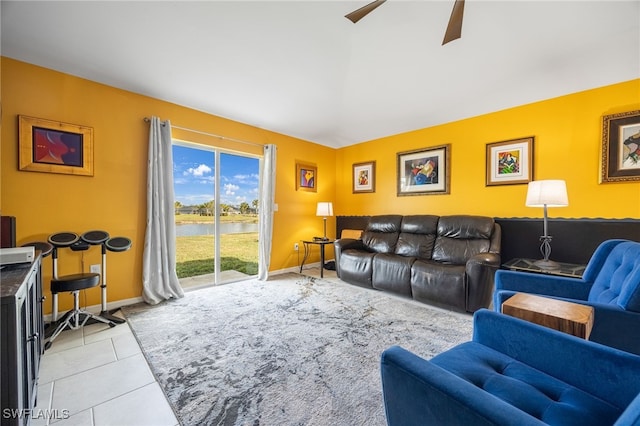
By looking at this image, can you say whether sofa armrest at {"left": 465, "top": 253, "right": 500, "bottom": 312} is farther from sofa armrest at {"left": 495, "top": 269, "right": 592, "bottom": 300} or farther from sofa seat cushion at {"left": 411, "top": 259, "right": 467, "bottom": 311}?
sofa armrest at {"left": 495, "top": 269, "right": 592, "bottom": 300}

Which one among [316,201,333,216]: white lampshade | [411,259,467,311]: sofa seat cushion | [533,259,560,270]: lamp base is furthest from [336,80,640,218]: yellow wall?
[411,259,467,311]: sofa seat cushion

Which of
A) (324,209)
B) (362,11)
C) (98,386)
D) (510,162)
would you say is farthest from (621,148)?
(98,386)

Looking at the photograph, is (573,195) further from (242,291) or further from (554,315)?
(242,291)

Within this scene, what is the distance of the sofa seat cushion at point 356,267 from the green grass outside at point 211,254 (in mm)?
1553

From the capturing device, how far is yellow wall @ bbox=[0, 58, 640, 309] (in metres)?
2.39

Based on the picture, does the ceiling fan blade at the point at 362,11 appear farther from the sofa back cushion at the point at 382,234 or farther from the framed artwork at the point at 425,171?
the sofa back cushion at the point at 382,234

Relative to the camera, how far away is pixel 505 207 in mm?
3281

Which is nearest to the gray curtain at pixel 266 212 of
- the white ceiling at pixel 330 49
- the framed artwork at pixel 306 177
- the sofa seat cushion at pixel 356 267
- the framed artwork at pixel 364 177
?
the framed artwork at pixel 306 177

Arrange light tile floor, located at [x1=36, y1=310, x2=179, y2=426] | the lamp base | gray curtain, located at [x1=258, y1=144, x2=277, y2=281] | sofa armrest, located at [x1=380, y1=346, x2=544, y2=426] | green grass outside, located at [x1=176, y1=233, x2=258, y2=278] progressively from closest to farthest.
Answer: sofa armrest, located at [x1=380, y1=346, x2=544, y2=426] < light tile floor, located at [x1=36, y1=310, x2=179, y2=426] < the lamp base < green grass outside, located at [x1=176, y1=233, x2=258, y2=278] < gray curtain, located at [x1=258, y1=144, x2=277, y2=281]

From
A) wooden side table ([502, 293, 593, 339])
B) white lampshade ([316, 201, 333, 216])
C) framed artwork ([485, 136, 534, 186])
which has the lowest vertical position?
wooden side table ([502, 293, 593, 339])

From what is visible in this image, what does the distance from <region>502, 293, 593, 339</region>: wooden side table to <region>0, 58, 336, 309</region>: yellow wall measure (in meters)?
3.63

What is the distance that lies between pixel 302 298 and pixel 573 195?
334cm

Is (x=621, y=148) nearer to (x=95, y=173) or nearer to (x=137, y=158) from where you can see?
(x=137, y=158)

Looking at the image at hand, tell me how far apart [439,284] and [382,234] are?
4.68 feet
